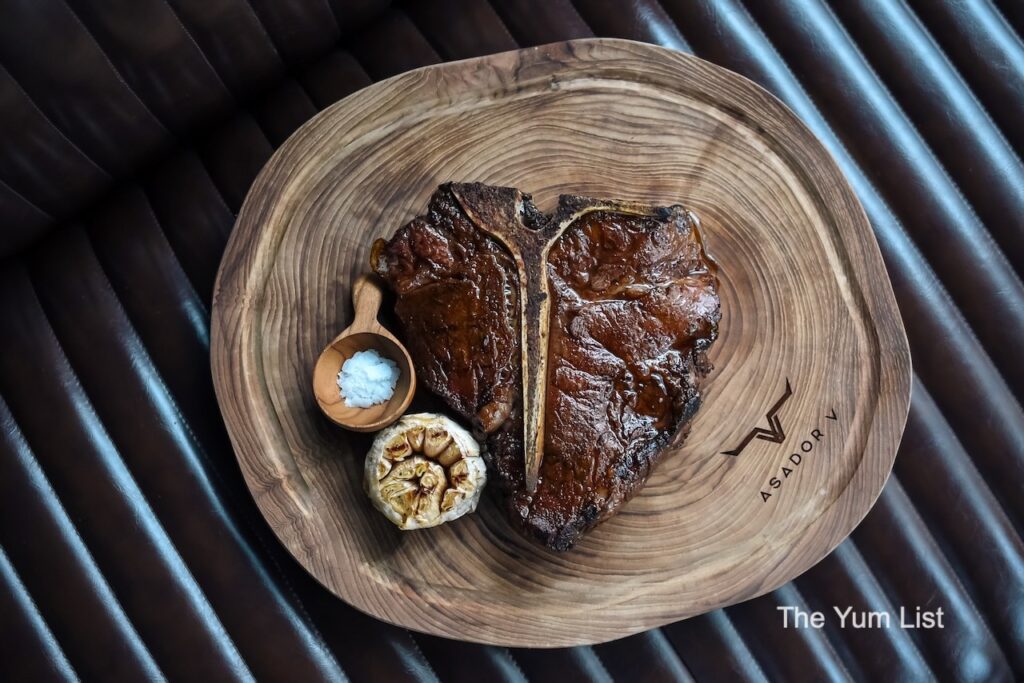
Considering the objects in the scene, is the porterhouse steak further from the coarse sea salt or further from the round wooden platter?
the round wooden platter

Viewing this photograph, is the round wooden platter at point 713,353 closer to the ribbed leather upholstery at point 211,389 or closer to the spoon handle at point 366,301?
the spoon handle at point 366,301

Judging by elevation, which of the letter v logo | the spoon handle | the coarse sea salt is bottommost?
the letter v logo

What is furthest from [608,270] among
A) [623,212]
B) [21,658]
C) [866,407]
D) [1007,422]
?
[21,658]

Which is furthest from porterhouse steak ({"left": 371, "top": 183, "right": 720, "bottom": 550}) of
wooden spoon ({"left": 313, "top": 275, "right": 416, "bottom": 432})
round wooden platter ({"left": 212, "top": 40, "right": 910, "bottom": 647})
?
round wooden platter ({"left": 212, "top": 40, "right": 910, "bottom": 647})

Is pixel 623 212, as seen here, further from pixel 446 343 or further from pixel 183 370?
pixel 183 370

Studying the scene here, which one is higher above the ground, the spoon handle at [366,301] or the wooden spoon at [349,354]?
the spoon handle at [366,301]

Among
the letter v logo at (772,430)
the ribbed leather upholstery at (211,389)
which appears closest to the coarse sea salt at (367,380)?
the ribbed leather upholstery at (211,389)
